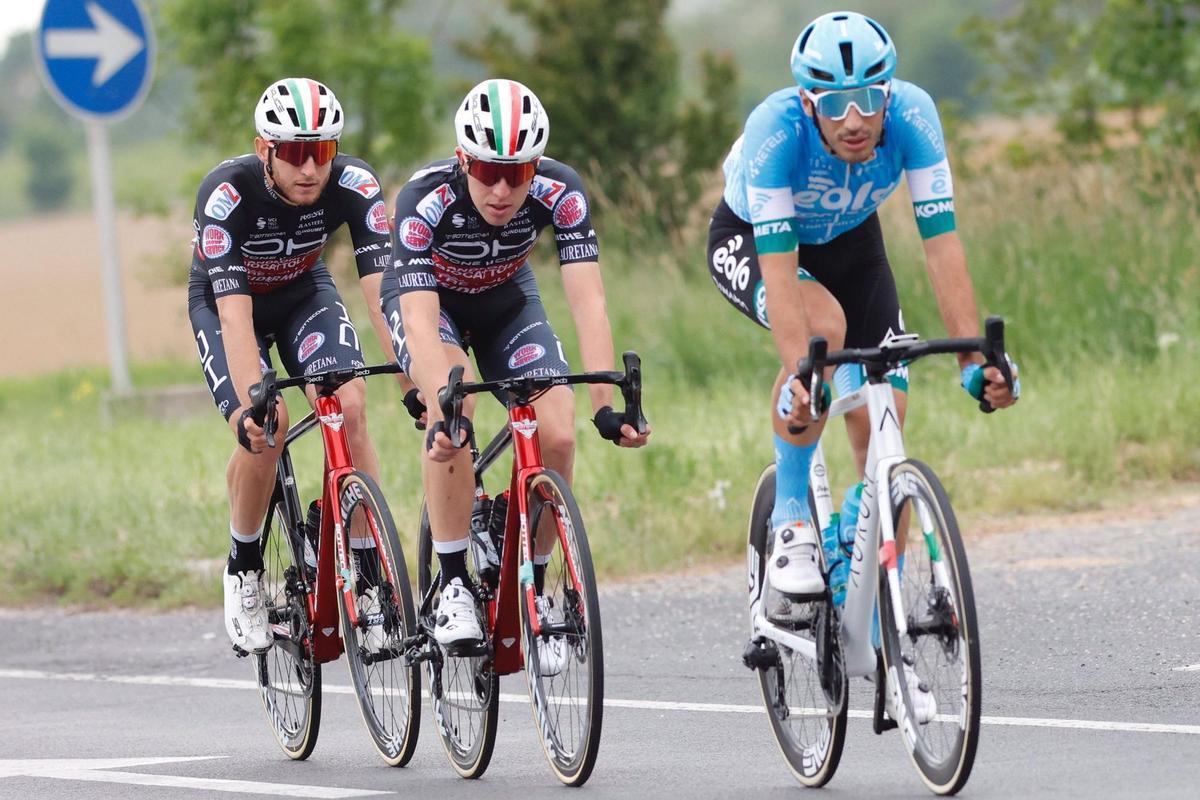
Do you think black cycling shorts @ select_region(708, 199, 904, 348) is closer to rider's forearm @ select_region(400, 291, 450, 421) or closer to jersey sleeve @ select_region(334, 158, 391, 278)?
rider's forearm @ select_region(400, 291, 450, 421)

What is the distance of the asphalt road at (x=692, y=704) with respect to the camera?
592cm

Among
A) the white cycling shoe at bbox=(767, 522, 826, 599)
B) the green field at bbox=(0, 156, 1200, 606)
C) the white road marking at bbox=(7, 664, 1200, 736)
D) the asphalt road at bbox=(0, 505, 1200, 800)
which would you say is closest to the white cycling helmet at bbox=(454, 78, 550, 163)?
the white cycling shoe at bbox=(767, 522, 826, 599)

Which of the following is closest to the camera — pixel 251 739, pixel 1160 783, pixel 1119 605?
pixel 1160 783

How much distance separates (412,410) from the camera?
685 cm

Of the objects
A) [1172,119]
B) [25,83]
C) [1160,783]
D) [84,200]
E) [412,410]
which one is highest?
[25,83]

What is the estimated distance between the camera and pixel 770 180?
5.69 metres

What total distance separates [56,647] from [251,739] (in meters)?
2.90

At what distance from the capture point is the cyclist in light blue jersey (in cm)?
550

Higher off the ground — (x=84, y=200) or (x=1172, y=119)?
(x=84, y=200)

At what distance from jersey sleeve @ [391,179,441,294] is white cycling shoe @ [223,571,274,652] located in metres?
1.51

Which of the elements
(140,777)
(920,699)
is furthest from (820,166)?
(140,777)

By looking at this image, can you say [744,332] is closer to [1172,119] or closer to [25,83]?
[1172,119]

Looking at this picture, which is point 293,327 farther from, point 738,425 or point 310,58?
point 310,58

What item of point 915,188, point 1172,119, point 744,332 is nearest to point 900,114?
point 915,188
